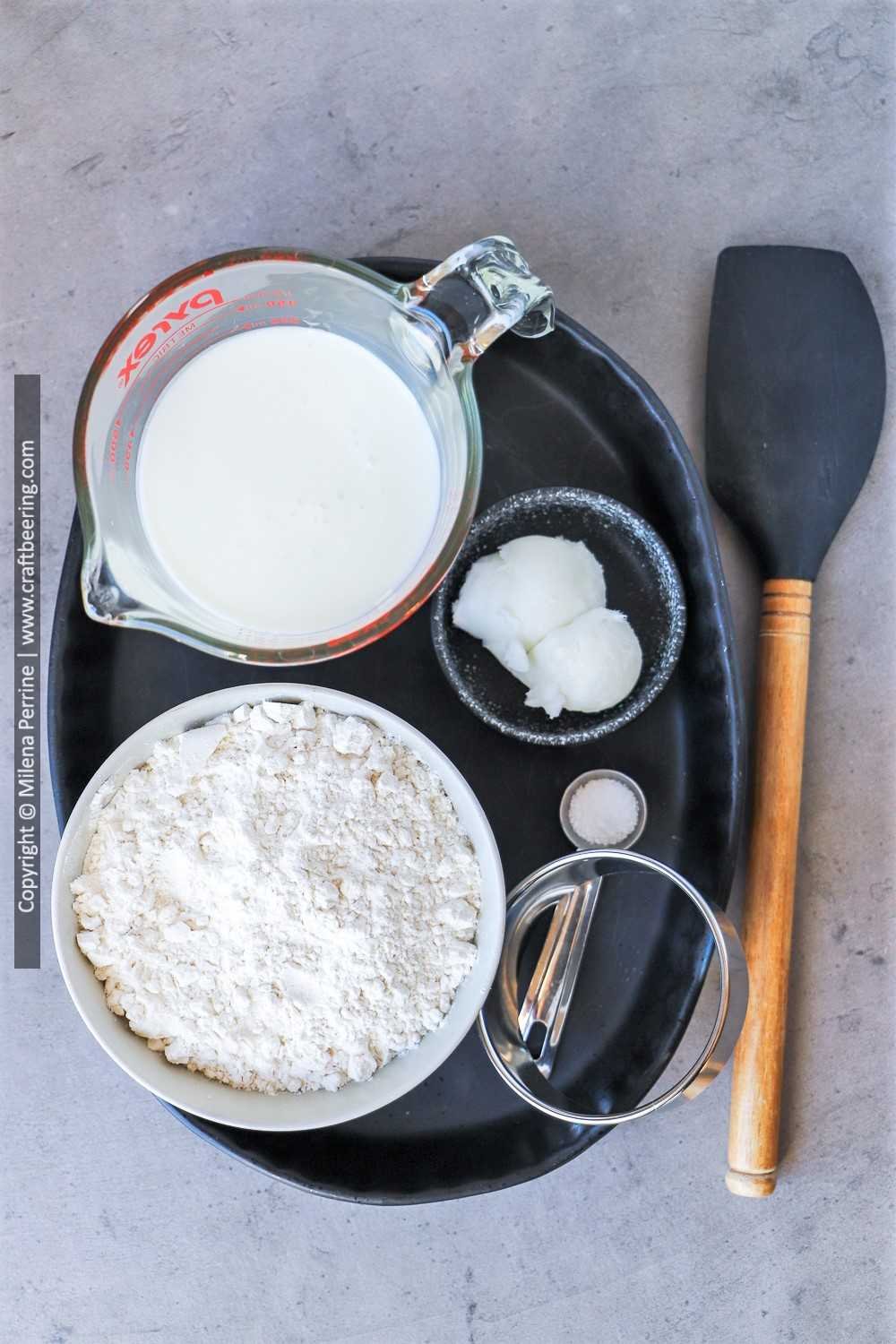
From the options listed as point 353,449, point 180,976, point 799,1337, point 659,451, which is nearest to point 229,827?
point 180,976

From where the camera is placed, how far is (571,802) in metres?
0.74

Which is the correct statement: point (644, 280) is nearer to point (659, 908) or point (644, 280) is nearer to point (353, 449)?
point (353, 449)

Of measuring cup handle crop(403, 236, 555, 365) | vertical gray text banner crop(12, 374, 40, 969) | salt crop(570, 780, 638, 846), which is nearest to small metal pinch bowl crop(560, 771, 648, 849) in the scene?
salt crop(570, 780, 638, 846)

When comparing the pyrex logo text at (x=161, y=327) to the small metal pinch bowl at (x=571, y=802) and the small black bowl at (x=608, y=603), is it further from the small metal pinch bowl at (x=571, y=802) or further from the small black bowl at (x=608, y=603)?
the small metal pinch bowl at (x=571, y=802)

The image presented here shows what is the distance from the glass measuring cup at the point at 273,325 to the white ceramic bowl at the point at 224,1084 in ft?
0.15

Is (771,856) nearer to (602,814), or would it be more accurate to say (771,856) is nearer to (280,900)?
(602,814)

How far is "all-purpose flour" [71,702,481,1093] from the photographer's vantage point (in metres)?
0.63

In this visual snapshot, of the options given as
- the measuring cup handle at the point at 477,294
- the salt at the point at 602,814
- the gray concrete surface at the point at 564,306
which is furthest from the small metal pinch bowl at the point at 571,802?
the measuring cup handle at the point at 477,294

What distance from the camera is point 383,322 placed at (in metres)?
0.66

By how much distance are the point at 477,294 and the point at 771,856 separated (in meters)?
0.44

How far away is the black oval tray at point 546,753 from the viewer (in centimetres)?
72

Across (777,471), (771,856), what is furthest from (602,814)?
(777,471)

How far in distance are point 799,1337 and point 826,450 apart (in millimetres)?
701

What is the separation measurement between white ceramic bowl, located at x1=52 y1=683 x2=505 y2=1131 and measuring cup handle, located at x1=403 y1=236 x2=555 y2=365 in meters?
0.23
